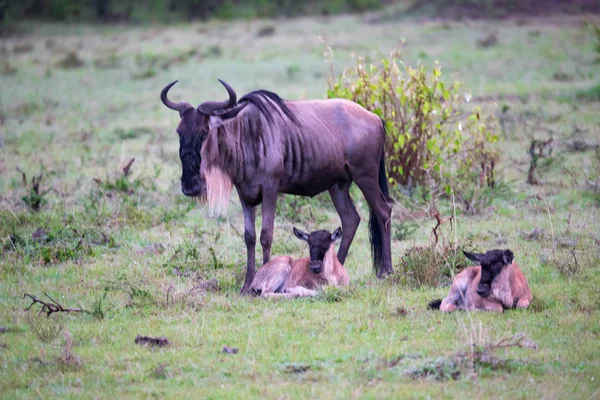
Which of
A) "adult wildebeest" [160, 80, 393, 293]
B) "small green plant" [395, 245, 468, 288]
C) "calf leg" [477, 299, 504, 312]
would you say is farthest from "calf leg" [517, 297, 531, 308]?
"adult wildebeest" [160, 80, 393, 293]

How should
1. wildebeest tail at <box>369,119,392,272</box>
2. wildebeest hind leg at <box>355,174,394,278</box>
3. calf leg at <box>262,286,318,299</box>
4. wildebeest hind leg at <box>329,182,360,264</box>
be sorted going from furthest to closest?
wildebeest hind leg at <box>329,182,360,264</box>, wildebeest tail at <box>369,119,392,272</box>, wildebeest hind leg at <box>355,174,394,278</box>, calf leg at <box>262,286,318,299</box>

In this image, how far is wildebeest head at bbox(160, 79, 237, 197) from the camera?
7828 millimetres

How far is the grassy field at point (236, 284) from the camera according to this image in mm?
5645

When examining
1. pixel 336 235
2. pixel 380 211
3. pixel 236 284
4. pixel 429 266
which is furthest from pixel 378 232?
pixel 236 284

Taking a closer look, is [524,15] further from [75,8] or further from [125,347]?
[125,347]

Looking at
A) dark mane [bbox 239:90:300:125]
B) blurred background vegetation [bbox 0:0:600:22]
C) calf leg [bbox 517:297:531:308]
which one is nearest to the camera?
calf leg [bbox 517:297:531:308]

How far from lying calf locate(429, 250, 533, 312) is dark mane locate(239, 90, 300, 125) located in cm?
223

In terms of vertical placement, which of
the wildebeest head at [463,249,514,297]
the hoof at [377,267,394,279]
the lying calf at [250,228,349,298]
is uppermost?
the wildebeest head at [463,249,514,297]

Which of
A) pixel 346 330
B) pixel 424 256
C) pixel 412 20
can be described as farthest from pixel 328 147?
pixel 412 20

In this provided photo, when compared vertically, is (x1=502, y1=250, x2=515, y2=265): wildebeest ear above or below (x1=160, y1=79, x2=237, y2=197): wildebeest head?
below

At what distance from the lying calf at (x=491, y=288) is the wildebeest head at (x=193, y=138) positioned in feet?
7.49

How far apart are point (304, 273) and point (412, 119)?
3.99 metres

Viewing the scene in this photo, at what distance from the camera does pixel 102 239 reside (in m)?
9.94

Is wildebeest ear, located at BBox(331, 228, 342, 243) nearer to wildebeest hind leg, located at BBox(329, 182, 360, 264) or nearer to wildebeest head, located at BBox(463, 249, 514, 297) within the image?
wildebeest hind leg, located at BBox(329, 182, 360, 264)
